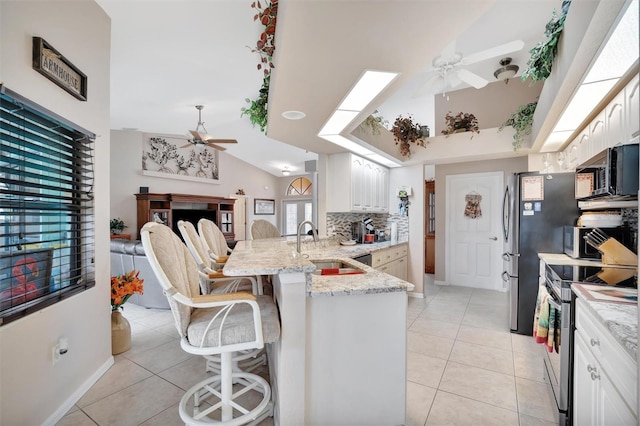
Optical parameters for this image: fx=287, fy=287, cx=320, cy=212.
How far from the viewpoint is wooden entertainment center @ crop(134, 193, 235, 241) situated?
6.95m

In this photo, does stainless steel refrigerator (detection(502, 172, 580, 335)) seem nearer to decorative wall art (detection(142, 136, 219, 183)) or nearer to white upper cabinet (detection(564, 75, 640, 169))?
white upper cabinet (detection(564, 75, 640, 169))

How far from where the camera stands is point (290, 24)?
135cm

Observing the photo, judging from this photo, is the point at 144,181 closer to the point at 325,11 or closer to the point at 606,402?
the point at 325,11

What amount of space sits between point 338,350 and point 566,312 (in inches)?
50.9

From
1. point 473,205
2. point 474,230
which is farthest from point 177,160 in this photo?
point 474,230

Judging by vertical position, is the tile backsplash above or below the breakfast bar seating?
above

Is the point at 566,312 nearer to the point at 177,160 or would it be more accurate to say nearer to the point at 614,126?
the point at 614,126

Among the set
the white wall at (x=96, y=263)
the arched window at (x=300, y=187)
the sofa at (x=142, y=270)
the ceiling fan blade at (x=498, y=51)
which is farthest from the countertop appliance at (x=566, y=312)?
the arched window at (x=300, y=187)

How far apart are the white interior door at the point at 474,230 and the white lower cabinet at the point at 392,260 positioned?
1304mm

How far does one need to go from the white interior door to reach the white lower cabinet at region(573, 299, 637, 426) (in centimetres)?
379

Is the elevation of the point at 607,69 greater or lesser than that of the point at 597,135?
greater

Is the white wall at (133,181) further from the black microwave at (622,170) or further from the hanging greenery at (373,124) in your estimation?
the black microwave at (622,170)

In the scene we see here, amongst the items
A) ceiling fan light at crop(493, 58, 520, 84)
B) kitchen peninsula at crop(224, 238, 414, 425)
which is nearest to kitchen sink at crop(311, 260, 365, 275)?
kitchen peninsula at crop(224, 238, 414, 425)

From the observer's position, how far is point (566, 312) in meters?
1.60
